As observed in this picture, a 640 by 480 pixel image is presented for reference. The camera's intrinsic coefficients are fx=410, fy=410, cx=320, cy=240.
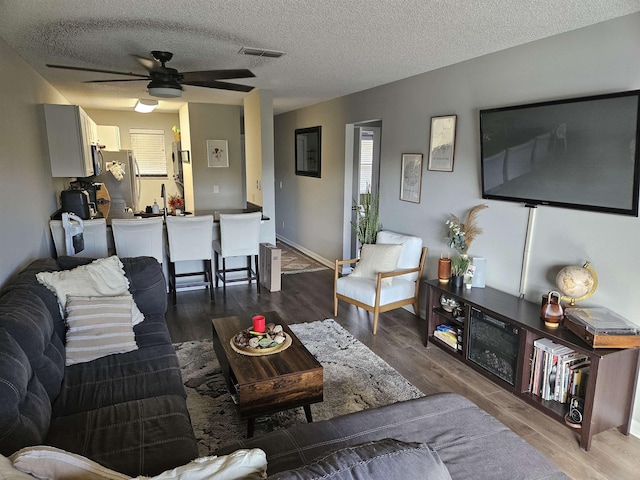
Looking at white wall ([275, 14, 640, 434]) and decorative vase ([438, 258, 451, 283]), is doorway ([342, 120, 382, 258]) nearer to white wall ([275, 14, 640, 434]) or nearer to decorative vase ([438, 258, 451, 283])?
white wall ([275, 14, 640, 434])

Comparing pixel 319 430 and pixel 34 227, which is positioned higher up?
pixel 34 227

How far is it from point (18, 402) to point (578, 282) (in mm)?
2970

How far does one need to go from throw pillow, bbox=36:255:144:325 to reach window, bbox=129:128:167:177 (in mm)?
5531

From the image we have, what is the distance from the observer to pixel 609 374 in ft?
7.50

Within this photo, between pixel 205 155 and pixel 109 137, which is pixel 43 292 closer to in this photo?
pixel 205 155

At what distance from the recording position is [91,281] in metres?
2.69

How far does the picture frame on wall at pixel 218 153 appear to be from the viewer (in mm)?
6660

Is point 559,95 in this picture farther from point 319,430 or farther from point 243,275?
point 243,275

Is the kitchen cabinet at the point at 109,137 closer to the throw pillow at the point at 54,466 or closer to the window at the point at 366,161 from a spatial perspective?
the window at the point at 366,161

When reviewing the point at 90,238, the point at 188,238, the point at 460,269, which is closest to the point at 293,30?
the point at 460,269

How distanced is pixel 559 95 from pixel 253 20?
2075 mm

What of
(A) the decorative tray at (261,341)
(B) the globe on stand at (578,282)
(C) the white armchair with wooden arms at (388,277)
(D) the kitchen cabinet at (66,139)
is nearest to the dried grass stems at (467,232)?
(C) the white armchair with wooden arms at (388,277)

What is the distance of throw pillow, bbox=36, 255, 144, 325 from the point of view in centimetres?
252

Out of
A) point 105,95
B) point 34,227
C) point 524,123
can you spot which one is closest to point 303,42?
point 524,123
